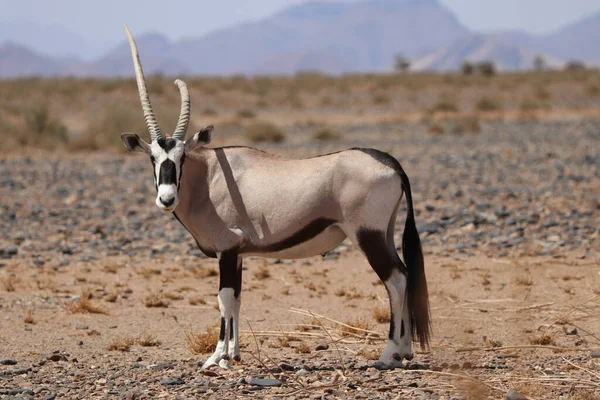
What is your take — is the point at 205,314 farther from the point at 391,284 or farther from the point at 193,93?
the point at 193,93

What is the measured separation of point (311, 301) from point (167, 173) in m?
3.48

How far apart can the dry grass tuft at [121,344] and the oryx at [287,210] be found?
1.25m

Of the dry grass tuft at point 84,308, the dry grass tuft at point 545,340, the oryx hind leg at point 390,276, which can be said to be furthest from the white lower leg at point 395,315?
the dry grass tuft at point 84,308

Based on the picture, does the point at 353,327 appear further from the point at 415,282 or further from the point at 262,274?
the point at 262,274

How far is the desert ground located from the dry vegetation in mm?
A: 6209

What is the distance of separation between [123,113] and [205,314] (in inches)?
800

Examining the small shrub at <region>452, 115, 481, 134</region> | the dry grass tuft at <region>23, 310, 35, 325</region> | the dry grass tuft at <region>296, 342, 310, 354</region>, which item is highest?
the small shrub at <region>452, 115, 481, 134</region>

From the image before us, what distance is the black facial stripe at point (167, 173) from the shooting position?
6293 mm

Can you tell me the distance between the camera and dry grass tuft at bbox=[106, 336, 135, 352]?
24.7ft

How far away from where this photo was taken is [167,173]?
248 inches

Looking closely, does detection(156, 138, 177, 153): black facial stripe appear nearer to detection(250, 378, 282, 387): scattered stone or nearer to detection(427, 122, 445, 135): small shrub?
detection(250, 378, 282, 387): scattered stone

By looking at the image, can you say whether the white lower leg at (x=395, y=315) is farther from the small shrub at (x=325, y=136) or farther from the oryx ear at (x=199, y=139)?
the small shrub at (x=325, y=136)

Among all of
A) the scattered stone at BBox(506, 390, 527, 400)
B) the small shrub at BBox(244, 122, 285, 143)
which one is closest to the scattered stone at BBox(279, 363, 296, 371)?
the scattered stone at BBox(506, 390, 527, 400)

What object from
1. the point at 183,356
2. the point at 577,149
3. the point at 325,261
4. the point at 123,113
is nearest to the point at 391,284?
the point at 183,356
